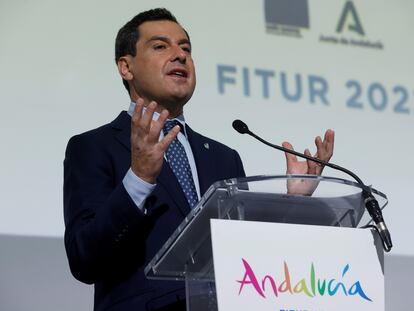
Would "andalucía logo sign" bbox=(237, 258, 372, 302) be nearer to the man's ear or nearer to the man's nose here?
the man's nose

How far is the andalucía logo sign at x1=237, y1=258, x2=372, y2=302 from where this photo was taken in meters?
1.61

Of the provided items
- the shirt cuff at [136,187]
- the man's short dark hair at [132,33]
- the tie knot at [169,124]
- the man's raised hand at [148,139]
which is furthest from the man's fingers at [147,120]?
the man's short dark hair at [132,33]

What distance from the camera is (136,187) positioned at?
1873 mm

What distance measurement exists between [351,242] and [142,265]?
0.46m

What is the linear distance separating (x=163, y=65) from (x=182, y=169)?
0.30 meters

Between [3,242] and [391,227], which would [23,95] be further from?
→ [391,227]

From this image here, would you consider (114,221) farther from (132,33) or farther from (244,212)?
(132,33)

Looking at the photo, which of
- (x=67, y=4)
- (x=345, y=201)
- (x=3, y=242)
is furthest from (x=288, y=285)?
(x=67, y=4)

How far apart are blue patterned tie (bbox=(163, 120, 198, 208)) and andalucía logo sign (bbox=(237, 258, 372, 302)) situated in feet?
1.66

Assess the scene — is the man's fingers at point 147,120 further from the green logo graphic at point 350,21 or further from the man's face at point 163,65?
the green logo graphic at point 350,21

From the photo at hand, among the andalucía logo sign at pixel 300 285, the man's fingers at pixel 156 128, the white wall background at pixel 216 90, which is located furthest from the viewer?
the white wall background at pixel 216 90

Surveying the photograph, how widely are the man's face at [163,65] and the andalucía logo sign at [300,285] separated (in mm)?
787

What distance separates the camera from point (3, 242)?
279 centimetres

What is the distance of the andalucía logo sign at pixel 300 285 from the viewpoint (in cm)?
161
